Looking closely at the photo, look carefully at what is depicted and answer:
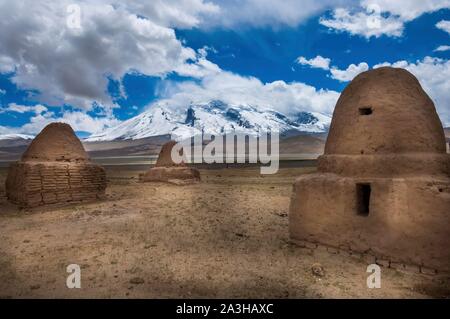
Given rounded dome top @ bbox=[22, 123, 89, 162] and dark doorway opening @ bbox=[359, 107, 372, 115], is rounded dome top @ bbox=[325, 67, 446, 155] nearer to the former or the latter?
dark doorway opening @ bbox=[359, 107, 372, 115]

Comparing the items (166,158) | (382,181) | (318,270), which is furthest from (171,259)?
(166,158)

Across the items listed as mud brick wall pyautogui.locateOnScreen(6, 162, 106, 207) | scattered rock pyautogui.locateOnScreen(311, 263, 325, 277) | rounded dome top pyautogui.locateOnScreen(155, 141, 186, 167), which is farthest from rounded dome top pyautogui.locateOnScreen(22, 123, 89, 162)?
scattered rock pyautogui.locateOnScreen(311, 263, 325, 277)

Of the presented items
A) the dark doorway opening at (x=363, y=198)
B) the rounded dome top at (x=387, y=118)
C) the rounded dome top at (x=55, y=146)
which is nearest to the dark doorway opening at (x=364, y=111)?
the rounded dome top at (x=387, y=118)

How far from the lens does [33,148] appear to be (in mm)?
10445

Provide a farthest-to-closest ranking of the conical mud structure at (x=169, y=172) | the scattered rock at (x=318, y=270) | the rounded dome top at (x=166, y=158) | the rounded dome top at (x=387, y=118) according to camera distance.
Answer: the rounded dome top at (x=166, y=158) < the conical mud structure at (x=169, y=172) < the rounded dome top at (x=387, y=118) < the scattered rock at (x=318, y=270)

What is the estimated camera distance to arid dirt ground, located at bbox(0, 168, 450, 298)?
4496mm

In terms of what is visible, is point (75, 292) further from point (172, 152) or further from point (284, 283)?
point (172, 152)

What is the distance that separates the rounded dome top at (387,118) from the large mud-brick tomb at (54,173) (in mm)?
8033

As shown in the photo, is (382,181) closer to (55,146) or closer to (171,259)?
(171,259)

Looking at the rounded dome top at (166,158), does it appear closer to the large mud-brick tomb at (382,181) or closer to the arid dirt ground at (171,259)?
the arid dirt ground at (171,259)

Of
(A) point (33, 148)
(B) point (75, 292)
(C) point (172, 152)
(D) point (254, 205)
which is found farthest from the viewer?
(C) point (172, 152)

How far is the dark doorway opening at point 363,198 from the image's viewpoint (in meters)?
5.61

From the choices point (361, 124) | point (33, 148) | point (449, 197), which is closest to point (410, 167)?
point (449, 197)
